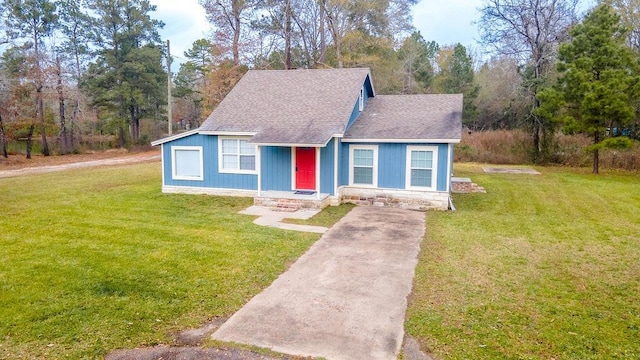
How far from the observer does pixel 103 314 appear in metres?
5.47

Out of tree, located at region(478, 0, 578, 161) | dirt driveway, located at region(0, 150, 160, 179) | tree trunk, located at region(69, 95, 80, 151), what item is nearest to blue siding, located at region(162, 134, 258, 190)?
dirt driveway, located at region(0, 150, 160, 179)

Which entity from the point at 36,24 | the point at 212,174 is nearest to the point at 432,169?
the point at 212,174

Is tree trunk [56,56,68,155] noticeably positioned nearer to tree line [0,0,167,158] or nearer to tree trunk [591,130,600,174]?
tree line [0,0,167,158]

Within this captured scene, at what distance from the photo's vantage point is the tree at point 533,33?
25906 mm

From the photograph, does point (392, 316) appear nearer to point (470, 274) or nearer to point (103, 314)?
point (470, 274)

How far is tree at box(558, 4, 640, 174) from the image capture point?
18750 mm

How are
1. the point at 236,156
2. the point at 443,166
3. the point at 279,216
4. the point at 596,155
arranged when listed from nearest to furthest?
the point at 279,216
the point at 443,166
the point at 236,156
the point at 596,155

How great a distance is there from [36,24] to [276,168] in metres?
25.8

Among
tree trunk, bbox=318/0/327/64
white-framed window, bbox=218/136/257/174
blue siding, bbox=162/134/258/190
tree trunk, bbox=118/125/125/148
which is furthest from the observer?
tree trunk, bbox=118/125/125/148

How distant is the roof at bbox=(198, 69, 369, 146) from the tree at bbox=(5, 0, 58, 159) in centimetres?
1896

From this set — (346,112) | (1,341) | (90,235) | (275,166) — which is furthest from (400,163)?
(1,341)

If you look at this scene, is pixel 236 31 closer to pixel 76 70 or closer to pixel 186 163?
pixel 76 70

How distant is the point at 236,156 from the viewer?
14.2 meters

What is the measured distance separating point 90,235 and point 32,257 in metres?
A: 1.54
